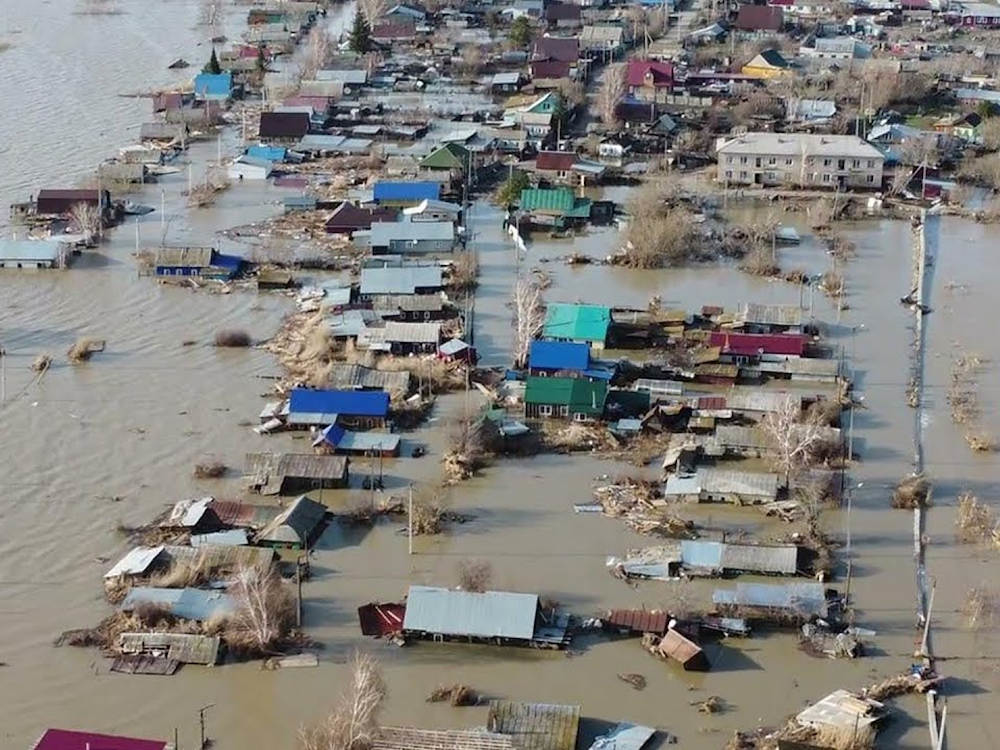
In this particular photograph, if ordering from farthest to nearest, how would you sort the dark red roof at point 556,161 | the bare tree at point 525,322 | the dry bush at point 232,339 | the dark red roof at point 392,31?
1. the dark red roof at point 392,31
2. the dark red roof at point 556,161
3. the dry bush at point 232,339
4. the bare tree at point 525,322

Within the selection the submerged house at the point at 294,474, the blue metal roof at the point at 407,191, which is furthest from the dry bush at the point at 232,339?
the blue metal roof at the point at 407,191

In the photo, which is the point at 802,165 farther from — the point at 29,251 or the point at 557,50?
the point at 29,251

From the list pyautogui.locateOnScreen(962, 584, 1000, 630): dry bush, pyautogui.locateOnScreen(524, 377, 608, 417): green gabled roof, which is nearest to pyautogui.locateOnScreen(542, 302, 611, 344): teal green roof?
pyautogui.locateOnScreen(524, 377, 608, 417): green gabled roof

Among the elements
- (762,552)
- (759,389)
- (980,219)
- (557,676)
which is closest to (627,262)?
(759,389)

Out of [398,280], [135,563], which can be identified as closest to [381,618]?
[135,563]

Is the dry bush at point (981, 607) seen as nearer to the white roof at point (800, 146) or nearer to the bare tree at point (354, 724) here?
the bare tree at point (354, 724)

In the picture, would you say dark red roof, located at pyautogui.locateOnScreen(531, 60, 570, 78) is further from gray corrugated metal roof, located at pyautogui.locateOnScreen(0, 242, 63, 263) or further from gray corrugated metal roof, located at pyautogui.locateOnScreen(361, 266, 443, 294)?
gray corrugated metal roof, located at pyautogui.locateOnScreen(0, 242, 63, 263)
